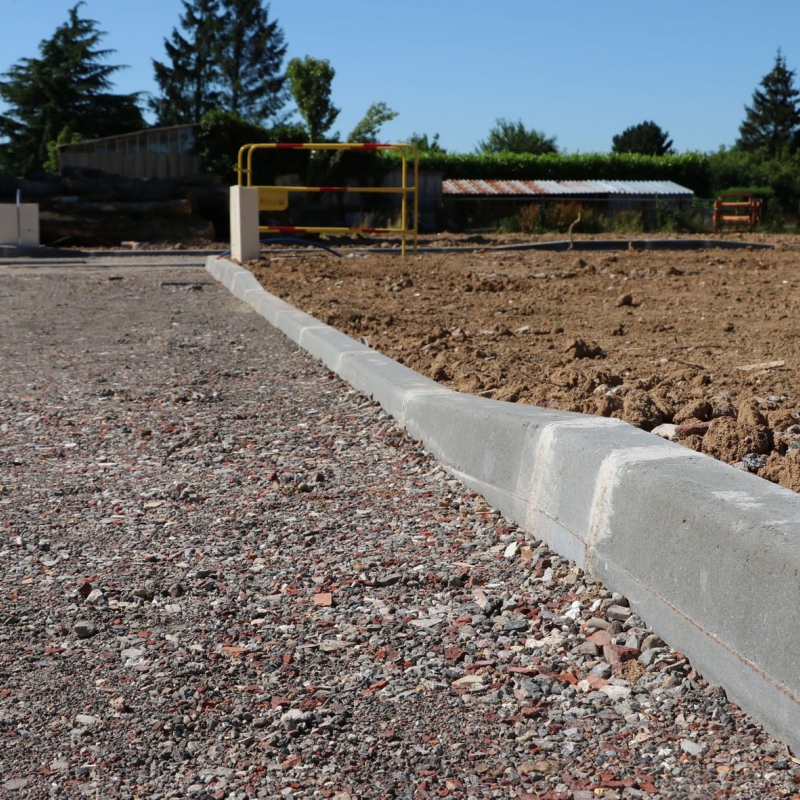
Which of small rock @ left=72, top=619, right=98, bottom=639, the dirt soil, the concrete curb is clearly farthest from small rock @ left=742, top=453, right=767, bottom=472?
small rock @ left=72, top=619, right=98, bottom=639

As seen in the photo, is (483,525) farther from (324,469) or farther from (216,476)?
(216,476)

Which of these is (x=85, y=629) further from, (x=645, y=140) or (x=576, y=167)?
(x=645, y=140)

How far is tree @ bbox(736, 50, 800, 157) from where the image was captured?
77562 mm

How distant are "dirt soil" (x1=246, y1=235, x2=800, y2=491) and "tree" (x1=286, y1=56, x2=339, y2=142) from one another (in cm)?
2984

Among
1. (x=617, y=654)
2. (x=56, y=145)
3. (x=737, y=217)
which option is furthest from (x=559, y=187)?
(x=617, y=654)

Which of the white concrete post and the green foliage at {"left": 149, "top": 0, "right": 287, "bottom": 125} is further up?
the green foliage at {"left": 149, "top": 0, "right": 287, "bottom": 125}

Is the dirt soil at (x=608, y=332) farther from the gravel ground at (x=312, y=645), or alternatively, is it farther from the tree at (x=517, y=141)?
the tree at (x=517, y=141)

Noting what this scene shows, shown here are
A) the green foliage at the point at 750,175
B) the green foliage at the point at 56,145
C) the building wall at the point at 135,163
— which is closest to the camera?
the building wall at the point at 135,163

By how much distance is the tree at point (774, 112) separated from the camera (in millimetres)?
77562

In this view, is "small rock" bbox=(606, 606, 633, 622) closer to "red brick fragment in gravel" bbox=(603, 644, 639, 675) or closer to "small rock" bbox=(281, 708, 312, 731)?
"red brick fragment in gravel" bbox=(603, 644, 639, 675)

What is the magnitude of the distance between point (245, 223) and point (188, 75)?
45.9 meters

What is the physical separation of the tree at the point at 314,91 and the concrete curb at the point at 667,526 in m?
39.8

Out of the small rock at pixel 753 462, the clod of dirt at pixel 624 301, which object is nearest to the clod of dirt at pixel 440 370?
the small rock at pixel 753 462

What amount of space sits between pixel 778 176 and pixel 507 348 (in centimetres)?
4298
